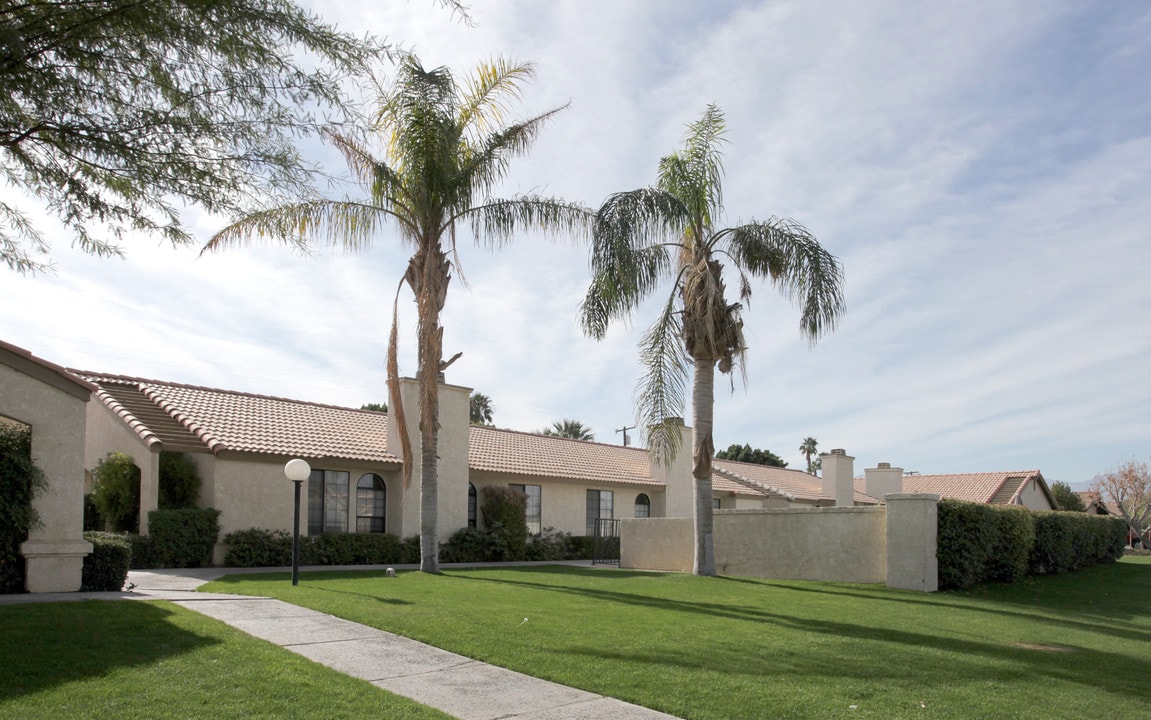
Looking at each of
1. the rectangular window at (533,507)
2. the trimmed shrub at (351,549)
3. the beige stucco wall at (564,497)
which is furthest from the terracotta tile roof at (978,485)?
the trimmed shrub at (351,549)

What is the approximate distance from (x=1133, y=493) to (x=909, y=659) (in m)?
52.0

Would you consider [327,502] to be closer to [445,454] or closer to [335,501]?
[335,501]

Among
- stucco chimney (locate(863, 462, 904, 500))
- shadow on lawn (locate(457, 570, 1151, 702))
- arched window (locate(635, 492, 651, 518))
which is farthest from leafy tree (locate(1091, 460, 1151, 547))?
shadow on lawn (locate(457, 570, 1151, 702))

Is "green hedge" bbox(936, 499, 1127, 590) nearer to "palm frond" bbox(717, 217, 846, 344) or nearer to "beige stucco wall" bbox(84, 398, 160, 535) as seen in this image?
"palm frond" bbox(717, 217, 846, 344)

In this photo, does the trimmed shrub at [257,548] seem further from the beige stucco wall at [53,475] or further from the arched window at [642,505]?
the arched window at [642,505]

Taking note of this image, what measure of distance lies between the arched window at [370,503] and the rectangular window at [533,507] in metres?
5.30

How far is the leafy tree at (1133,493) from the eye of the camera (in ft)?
167

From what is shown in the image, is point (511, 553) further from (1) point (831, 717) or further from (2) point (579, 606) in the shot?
(1) point (831, 717)

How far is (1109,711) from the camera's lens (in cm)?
759

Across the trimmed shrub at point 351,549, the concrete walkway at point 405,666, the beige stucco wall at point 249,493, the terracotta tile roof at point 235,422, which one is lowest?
the trimmed shrub at point 351,549

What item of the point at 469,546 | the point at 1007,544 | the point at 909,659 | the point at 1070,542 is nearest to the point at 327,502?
the point at 469,546

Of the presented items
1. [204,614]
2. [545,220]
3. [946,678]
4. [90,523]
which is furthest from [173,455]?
[946,678]

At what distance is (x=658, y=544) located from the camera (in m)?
23.4

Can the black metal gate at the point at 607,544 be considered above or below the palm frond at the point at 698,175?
below
